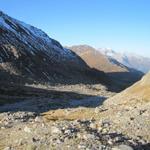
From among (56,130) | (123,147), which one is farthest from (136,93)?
(123,147)

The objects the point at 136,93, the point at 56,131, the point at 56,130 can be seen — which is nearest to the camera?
the point at 56,131

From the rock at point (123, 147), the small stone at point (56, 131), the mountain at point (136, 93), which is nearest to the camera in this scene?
the rock at point (123, 147)

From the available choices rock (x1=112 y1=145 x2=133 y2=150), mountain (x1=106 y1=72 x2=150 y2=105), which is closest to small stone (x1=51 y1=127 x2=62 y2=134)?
rock (x1=112 y1=145 x2=133 y2=150)

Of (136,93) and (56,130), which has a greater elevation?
(136,93)

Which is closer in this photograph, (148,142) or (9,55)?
(148,142)

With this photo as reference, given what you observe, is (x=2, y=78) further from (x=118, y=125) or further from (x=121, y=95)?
(x=118, y=125)

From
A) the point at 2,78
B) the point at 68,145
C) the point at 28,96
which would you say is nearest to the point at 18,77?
the point at 2,78

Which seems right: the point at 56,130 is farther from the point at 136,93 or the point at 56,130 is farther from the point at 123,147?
the point at 136,93

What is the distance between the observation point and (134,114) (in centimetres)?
3716

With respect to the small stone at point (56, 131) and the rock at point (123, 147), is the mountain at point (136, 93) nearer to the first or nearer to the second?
the small stone at point (56, 131)

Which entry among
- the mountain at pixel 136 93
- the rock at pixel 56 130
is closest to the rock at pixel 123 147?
the rock at pixel 56 130

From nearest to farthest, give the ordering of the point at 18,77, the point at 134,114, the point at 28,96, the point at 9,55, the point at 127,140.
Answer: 1. the point at 127,140
2. the point at 134,114
3. the point at 28,96
4. the point at 18,77
5. the point at 9,55

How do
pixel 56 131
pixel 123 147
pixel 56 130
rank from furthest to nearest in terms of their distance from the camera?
1. pixel 56 130
2. pixel 56 131
3. pixel 123 147

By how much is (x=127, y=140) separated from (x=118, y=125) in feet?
16.9
